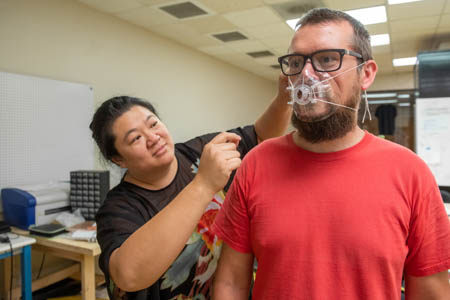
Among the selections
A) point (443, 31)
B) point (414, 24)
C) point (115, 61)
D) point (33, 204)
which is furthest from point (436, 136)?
point (33, 204)

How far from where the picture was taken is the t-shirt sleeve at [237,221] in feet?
3.25

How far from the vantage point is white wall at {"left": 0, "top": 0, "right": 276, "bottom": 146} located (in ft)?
10.2

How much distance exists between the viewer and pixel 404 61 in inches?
277

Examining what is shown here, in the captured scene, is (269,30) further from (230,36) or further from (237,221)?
(237,221)

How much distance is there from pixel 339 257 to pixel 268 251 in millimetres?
183

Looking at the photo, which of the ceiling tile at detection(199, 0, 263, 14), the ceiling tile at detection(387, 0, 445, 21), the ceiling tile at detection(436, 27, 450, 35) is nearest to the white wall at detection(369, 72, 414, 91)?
the ceiling tile at detection(436, 27, 450, 35)

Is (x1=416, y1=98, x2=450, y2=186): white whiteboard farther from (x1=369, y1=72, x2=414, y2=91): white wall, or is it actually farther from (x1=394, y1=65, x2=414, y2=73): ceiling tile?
(x1=369, y1=72, x2=414, y2=91): white wall

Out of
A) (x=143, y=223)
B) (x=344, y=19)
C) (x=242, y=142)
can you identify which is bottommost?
(x=143, y=223)

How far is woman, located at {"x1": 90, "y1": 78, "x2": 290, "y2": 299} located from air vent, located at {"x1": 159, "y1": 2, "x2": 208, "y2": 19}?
281 centimetres

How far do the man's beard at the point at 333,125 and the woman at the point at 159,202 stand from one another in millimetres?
210

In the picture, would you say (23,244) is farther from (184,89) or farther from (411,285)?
(184,89)

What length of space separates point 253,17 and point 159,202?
3.59 metres

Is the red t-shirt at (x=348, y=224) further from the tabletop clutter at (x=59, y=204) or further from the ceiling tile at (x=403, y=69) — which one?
the ceiling tile at (x=403, y=69)

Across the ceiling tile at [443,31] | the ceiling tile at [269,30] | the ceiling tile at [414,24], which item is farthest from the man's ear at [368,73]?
the ceiling tile at [443,31]
